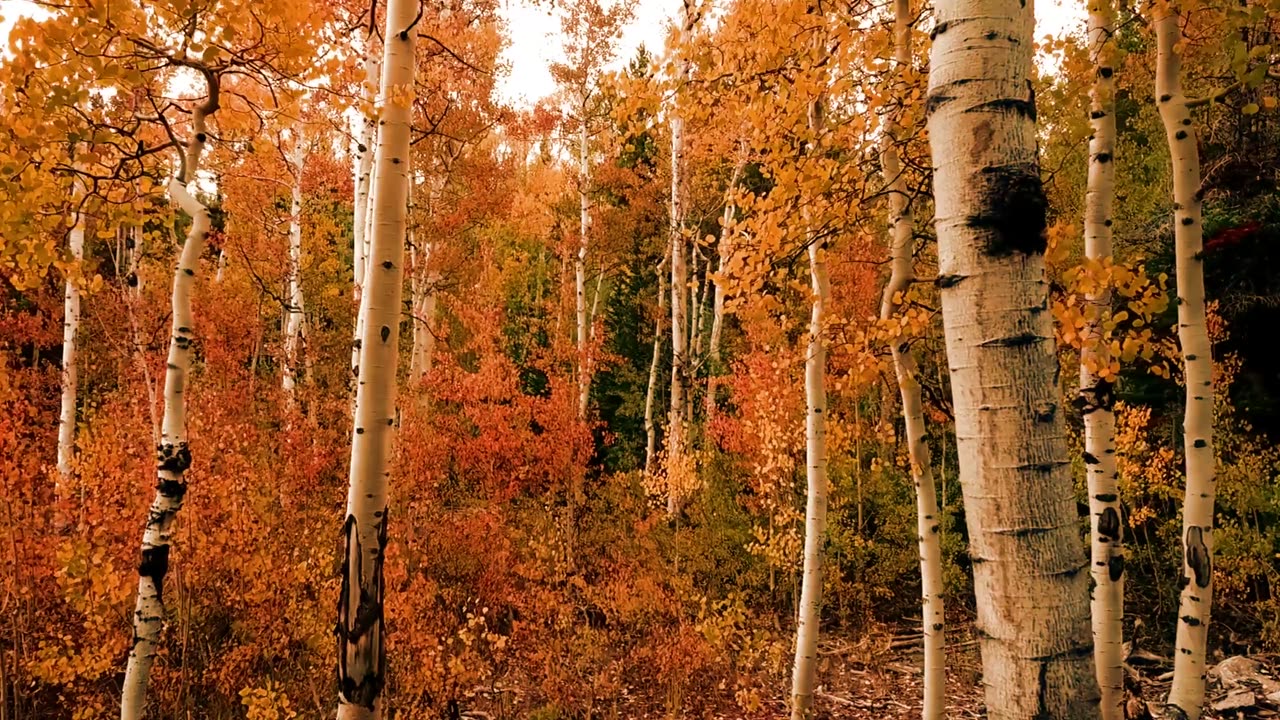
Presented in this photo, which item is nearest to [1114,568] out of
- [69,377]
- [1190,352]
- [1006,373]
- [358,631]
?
[1190,352]

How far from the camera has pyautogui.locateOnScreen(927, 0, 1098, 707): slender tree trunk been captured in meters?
1.13

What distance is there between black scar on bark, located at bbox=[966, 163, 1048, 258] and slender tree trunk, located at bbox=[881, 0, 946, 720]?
2.50 meters

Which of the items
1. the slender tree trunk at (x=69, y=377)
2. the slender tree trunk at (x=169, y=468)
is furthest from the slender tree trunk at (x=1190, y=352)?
the slender tree trunk at (x=69, y=377)

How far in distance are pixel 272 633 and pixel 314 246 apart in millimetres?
12580

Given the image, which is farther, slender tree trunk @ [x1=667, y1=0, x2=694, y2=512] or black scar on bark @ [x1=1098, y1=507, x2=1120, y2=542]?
slender tree trunk @ [x1=667, y1=0, x2=694, y2=512]

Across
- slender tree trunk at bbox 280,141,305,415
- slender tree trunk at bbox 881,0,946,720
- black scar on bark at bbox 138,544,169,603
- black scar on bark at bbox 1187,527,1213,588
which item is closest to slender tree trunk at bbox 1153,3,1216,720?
black scar on bark at bbox 1187,527,1213,588

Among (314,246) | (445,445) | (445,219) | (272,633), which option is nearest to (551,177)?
(314,246)

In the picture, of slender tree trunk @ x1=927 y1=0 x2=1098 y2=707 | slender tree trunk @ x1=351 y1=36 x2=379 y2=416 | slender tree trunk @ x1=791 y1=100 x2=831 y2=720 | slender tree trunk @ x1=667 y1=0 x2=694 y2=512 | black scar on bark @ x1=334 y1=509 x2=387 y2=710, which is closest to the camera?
slender tree trunk @ x1=927 y1=0 x2=1098 y2=707

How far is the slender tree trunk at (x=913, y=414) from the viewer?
384 cm

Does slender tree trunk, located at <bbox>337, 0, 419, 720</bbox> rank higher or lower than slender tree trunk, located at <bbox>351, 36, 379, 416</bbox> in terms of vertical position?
lower

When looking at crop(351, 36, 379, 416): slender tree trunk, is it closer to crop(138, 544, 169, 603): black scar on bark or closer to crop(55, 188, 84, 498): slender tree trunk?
crop(138, 544, 169, 603): black scar on bark

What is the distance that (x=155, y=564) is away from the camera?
4.03 metres

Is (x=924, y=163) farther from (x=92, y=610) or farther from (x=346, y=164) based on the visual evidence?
(x=346, y=164)

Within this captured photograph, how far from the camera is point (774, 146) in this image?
3438mm
